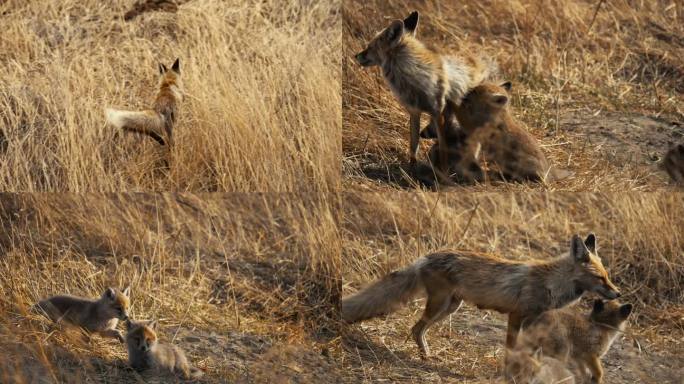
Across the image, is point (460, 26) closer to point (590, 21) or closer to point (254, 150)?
point (590, 21)

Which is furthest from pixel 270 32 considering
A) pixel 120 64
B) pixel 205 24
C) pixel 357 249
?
pixel 357 249

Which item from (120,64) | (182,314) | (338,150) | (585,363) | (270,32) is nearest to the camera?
(585,363)

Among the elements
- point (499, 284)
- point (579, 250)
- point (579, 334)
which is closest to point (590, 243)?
point (579, 250)

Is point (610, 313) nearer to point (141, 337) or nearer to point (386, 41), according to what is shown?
point (386, 41)

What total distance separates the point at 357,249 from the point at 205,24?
3660 millimetres

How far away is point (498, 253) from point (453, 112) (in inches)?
66.3

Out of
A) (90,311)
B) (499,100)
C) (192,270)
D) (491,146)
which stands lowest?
(192,270)

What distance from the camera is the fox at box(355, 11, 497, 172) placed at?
8.95 meters

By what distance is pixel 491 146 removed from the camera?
9.14 meters

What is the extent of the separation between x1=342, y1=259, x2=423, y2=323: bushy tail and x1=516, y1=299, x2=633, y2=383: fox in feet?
3.11

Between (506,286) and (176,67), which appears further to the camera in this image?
(176,67)

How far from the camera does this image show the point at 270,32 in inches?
473

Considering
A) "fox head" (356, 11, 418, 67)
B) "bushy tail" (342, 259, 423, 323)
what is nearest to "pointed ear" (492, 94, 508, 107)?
"fox head" (356, 11, 418, 67)

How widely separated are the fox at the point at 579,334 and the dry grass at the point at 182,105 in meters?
2.43
